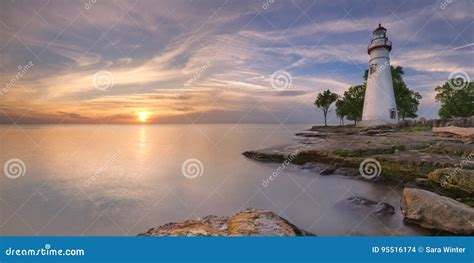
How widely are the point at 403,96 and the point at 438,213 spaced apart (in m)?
29.0

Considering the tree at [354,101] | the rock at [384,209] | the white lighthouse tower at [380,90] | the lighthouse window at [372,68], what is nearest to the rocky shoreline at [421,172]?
the rock at [384,209]

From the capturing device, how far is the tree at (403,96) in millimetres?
28297

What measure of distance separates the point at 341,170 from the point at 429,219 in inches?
187

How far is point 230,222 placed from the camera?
4703 mm

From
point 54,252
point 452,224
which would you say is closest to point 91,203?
point 54,252

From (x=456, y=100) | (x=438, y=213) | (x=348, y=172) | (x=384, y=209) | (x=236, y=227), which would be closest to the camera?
(x=236, y=227)

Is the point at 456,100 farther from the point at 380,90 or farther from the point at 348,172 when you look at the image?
the point at 348,172

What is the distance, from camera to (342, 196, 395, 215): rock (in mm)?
6312

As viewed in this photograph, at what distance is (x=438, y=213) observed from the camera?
4.79 meters

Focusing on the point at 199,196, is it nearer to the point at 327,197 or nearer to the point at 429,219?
the point at 327,197

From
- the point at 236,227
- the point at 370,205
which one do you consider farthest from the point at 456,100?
the point at 236,227

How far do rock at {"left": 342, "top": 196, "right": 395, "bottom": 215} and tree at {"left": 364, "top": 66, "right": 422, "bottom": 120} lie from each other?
25.2m

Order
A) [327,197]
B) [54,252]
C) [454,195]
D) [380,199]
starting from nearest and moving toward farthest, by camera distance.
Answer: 1. [54,252]
2. [454,195]
3. [380,199]
4. [327,197]

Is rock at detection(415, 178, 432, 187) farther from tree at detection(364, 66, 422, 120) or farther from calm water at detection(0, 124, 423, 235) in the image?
tree at detection(364, 66, 422, 120)
